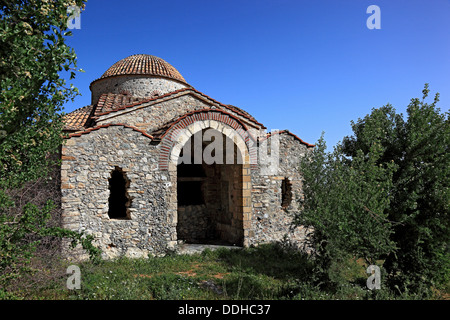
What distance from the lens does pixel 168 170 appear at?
29.7ft

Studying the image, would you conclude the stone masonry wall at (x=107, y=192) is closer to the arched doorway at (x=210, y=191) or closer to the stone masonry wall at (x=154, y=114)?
the stone masonry wall at (x=154, y=114)

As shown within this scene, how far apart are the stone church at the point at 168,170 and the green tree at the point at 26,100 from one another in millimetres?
2192

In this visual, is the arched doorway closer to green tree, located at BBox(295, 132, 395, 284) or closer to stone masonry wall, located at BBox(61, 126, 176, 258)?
stone masonry wall, located at BBox(61, 126, 176, 258)

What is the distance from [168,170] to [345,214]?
5.40m

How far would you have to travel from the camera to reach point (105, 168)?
329 inches

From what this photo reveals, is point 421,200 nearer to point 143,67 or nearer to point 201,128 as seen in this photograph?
point 201,128

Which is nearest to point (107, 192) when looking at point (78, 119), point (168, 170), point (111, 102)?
point (168, 170)

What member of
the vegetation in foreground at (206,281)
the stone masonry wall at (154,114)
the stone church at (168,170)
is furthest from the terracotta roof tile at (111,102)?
the vegetation in foreground at (206,281)

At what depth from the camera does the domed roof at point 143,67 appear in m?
13.9

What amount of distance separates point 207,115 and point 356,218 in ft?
18.8

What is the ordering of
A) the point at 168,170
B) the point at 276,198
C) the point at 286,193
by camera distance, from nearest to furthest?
the point at 168,170 < the point at 276,198 < the point at 286,193

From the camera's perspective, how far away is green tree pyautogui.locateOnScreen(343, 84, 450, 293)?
747cm
